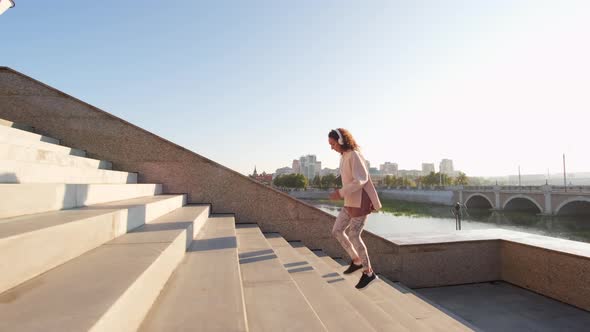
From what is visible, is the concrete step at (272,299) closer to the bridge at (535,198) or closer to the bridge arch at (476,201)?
the bridge at (535,198)

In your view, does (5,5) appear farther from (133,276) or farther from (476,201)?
(476,201)

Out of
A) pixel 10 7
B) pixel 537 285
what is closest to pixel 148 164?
pixel 10 7

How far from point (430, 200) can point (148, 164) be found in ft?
215

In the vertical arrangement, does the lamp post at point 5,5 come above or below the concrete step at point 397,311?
above

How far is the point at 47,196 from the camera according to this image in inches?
94.8

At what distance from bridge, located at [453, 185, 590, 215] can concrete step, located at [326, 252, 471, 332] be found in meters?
44.7

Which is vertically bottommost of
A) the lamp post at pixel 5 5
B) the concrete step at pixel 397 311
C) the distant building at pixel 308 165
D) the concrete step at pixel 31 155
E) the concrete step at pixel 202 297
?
the concrete step at pixel 397 311

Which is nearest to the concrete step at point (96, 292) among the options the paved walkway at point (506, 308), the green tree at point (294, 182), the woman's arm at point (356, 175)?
the woman's arm at point (356, 175)

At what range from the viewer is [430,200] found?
6228cm

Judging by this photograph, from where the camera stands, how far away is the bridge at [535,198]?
37250 mm

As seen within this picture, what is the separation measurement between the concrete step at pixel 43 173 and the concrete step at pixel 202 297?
1.60 meters

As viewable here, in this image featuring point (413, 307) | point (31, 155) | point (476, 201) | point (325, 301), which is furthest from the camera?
point (476, 201)

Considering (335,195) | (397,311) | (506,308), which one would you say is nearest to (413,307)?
(397,311)

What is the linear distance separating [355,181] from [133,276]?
2279 mm
